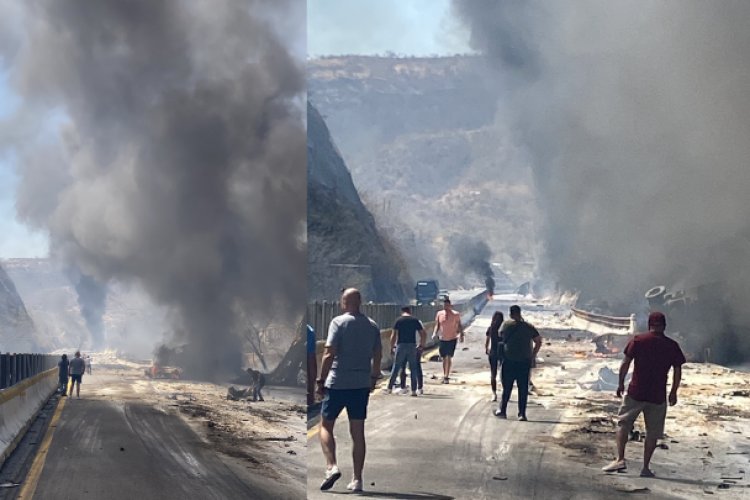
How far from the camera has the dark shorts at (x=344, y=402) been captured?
232 inches

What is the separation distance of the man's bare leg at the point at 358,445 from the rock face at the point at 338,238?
30.9 inches

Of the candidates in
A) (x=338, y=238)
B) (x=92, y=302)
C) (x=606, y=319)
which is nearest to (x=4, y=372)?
(x=338, y=238)

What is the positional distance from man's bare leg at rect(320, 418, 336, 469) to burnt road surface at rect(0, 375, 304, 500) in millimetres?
4745

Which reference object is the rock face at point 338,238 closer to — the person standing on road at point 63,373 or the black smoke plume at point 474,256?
the black smoke plume at point 474,256

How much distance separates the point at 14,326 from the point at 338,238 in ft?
199

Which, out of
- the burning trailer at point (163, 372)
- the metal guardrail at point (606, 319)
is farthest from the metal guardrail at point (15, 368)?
the metal guardrail at point (606, 319)

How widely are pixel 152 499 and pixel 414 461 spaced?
5.12 m

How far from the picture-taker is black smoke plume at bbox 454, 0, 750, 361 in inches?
199

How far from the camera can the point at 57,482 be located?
1057cm

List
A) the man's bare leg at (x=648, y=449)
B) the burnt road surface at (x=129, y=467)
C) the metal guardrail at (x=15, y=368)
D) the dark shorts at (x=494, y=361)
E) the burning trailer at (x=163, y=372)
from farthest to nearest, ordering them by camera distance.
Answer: the burning trailer at (x=163, y=372) → the metal guardrail at (x=15, y=368) → the burnt road surface at (x=129, y=467) → the dark shorts at (x=494, y=361) → the man's bare leg at (x=648, y=449)

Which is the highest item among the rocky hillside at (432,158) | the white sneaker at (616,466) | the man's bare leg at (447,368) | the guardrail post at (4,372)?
the rocky hillside at (432,158)

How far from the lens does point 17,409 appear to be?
15.0 m

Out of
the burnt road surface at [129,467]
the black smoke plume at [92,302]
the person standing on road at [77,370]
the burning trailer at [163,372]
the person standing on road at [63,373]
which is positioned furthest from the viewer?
the black smoke plume at [92,302]

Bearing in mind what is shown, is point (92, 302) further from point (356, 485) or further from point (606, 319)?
point (606, 319)
